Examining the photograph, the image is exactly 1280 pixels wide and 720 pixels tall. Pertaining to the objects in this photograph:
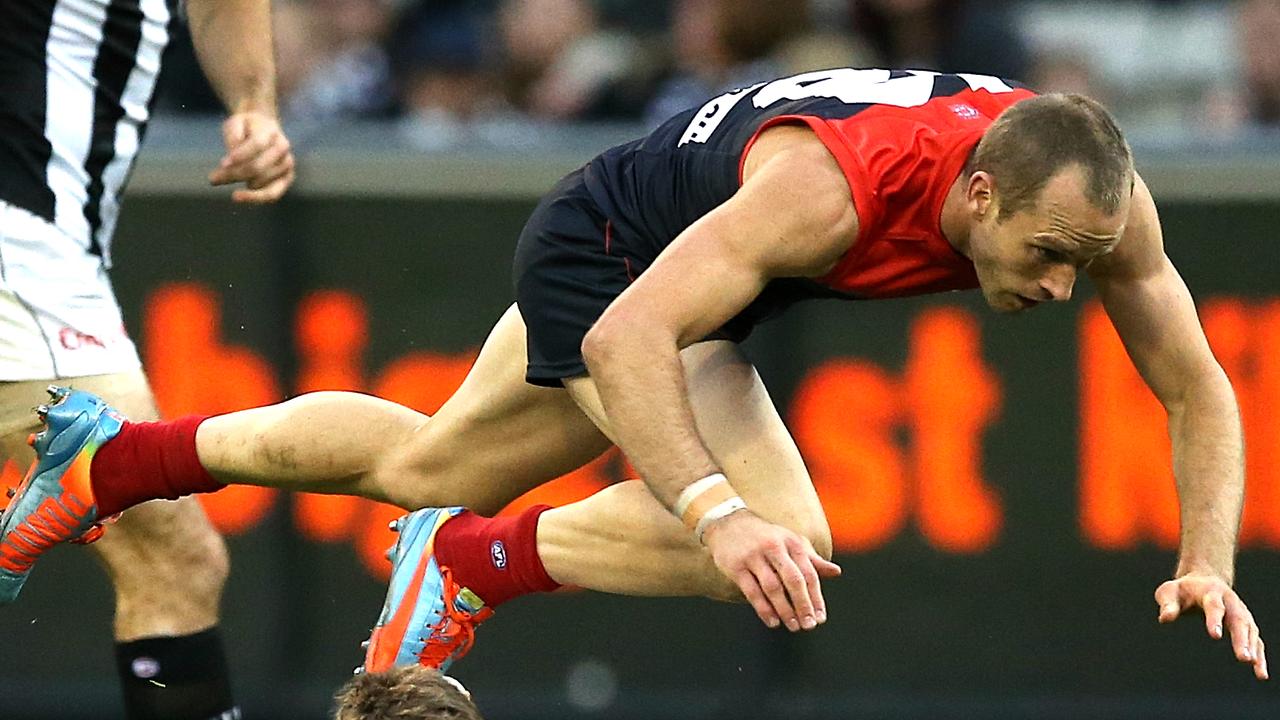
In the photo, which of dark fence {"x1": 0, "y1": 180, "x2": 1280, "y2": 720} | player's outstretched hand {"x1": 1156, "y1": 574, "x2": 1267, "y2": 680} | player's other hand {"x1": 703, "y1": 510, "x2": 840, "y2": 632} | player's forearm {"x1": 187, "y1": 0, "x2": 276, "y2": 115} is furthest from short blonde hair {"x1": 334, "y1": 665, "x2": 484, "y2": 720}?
dark fence {"x1": 0, "y1": 180, "x2": 1280, "y2": 720}

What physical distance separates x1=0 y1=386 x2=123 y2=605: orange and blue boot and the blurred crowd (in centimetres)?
273

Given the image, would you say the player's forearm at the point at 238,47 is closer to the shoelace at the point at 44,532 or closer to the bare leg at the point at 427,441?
the bare leg at the point at 427,441

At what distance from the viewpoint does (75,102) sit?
16.0 ft

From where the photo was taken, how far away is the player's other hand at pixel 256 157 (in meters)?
5.14

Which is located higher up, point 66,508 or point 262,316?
point 66,508

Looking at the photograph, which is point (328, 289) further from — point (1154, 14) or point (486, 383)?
point (1154, 14)

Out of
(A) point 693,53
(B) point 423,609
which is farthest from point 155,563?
(A) point 693,53

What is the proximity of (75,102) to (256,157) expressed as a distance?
45 cm

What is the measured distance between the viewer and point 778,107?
178 inches

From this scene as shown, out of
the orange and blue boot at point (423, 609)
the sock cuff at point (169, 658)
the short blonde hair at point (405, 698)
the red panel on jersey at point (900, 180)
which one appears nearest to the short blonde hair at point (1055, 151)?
the red panel on jersey at point (900, 180)

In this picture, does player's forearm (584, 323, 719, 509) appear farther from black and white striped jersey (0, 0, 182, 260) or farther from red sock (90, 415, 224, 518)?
black and white striped jersey (0, 0, 182, 260)

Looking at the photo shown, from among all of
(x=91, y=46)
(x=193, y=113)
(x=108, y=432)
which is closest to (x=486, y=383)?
(x=108, y=432)

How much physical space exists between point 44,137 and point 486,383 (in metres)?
1.09

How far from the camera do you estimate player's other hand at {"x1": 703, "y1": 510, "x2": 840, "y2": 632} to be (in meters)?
3.88
